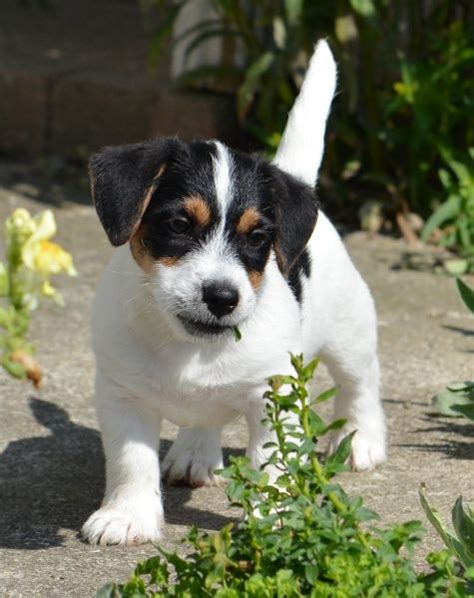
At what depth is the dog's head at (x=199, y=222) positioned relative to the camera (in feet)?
12.0

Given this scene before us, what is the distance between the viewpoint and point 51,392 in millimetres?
5246

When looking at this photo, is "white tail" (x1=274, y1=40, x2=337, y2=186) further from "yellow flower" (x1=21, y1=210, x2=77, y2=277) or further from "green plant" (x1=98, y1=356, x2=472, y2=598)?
"yellow flower" (x1=21, y1=210, x2=77, y2=277)

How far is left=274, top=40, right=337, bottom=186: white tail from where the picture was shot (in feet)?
14.8

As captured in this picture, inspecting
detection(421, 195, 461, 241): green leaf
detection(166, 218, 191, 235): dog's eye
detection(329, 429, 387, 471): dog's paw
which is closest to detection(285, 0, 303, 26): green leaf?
detection(421, 195, 461, 241): green leaf

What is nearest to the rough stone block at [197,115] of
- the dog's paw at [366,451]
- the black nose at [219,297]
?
the dog's paw at [366,451]

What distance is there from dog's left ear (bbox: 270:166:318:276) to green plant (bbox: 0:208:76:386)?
1804 millimetres

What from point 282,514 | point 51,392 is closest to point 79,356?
point 51,392

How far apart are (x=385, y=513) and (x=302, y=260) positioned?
87 centimetres

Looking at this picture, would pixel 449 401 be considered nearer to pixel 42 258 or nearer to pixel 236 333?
pixel 236 333

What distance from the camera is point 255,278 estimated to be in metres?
3.82

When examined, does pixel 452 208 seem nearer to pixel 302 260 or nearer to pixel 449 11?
pixel 449 11

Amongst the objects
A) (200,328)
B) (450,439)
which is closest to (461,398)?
(450,439)

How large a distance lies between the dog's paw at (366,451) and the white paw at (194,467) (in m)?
0.49

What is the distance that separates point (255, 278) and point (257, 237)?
4.8 inches
